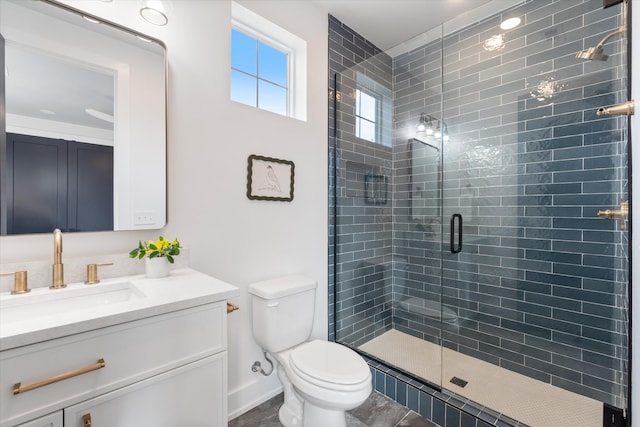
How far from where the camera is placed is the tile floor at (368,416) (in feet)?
5.59

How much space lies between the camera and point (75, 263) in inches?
48.3

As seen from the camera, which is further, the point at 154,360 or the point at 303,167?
the point at 303,167

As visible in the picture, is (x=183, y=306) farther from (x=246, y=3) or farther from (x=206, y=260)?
(x=246, y=3)

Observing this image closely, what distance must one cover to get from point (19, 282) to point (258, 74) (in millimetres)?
1707

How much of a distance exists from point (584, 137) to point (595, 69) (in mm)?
421

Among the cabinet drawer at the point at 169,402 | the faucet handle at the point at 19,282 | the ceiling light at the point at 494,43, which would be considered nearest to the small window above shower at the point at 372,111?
the ceiling light at the point at 494,43

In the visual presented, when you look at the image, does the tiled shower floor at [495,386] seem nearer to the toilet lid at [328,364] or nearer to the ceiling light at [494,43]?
the toilet lid at [328,364]

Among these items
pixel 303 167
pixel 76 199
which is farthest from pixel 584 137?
pixel 76 199

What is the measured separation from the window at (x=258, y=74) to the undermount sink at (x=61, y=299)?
4.22ft

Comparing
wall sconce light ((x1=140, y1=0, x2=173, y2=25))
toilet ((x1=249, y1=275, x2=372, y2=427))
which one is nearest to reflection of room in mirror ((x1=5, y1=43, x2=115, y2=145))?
wall sconce light ((x1=140, y1=0, x2=173, y2=25))

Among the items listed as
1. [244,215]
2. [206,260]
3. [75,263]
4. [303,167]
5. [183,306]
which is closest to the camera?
[183,306]

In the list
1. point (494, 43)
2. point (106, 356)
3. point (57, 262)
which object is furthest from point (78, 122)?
point (494, 43)

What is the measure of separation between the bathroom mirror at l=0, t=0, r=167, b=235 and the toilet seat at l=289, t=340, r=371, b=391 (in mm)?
1002

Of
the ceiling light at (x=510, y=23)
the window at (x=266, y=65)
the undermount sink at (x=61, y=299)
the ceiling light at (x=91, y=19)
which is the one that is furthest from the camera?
the ceiling light at (x=510, y=23)
